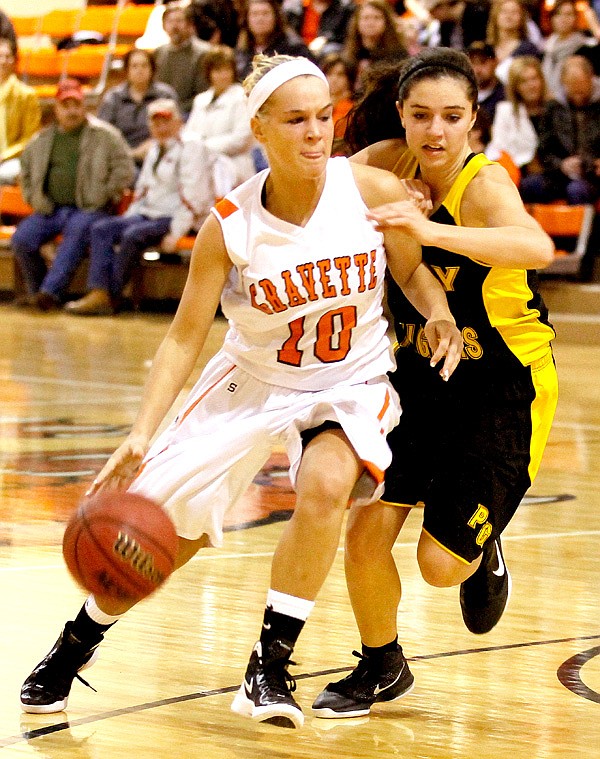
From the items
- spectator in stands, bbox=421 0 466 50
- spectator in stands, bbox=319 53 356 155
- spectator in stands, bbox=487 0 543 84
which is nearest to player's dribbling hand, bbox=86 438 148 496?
spectator in stands, bbox=319 53 356 155

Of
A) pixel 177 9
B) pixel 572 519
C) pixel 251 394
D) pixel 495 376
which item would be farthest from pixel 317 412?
pixel 177 9

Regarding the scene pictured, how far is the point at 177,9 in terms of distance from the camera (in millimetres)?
13688

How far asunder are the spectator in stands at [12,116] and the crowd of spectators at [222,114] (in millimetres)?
22

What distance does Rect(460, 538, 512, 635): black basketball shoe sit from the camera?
3799mm

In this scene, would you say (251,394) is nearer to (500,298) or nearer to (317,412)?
(317,412)

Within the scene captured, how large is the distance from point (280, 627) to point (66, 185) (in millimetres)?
10471

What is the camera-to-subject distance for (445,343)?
335 centimetres

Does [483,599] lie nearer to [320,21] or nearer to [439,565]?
[439,565]

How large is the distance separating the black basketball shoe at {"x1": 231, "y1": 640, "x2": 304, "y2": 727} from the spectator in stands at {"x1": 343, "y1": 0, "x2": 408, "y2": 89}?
357 inches

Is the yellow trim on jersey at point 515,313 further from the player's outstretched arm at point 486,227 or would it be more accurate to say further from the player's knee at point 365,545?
the player's knee at point 365,545

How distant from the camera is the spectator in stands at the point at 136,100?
1318 centimetres

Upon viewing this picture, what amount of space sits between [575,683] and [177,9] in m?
11.1

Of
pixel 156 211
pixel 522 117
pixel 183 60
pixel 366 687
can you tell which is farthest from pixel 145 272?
pixel 366 687

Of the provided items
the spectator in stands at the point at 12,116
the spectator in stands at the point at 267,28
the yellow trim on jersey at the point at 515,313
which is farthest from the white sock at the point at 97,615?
the spectator in stands at the point at 12,116
